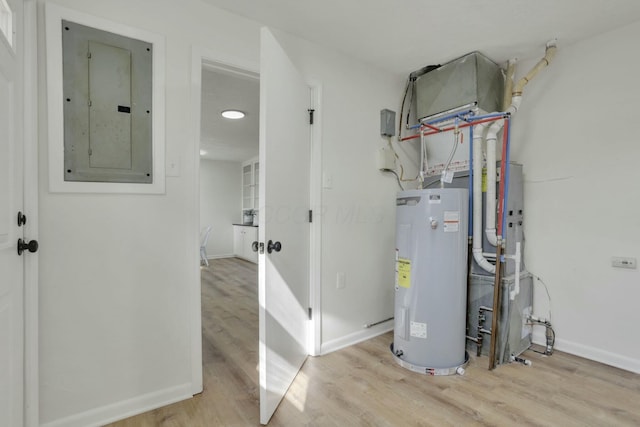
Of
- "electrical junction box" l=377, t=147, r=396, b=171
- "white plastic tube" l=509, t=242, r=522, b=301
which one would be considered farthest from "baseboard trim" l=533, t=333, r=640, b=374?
"electrical junction box" l=377, t=147, r=396, b=171

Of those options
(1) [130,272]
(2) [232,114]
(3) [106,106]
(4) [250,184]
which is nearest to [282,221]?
(1) [130,272]

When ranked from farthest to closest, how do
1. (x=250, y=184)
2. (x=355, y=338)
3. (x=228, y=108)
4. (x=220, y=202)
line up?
(x=220, y=202)
(x=250, y=184)
(x=228, y=108)
(x=355, y=338)

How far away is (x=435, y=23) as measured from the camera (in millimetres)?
2053

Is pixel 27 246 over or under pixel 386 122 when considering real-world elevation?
under

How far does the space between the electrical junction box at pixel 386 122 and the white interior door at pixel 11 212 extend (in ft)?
7.55

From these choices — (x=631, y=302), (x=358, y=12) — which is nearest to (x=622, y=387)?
(x=631, y=302)

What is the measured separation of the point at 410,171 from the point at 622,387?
2.08 metres

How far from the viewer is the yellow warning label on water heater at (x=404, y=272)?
214 centimetres

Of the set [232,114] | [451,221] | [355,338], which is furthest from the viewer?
[232,114]

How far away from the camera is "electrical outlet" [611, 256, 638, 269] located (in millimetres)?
2070

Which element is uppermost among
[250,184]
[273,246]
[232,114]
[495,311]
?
[232,114]

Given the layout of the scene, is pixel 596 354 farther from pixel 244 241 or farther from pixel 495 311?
pixel 244 241

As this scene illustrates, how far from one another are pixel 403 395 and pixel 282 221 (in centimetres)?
125

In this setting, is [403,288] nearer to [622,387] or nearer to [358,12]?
[622,387]
